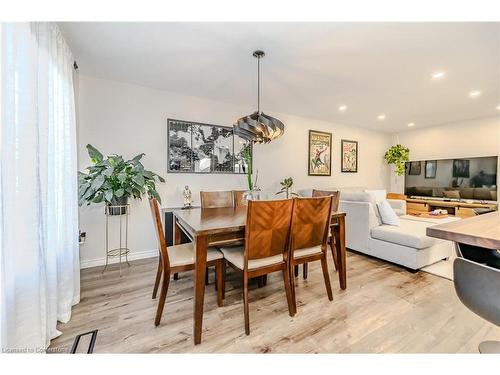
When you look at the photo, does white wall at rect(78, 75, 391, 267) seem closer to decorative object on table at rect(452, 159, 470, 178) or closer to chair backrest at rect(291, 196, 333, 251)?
chair backrest at rect(291, 196, 333, 251)

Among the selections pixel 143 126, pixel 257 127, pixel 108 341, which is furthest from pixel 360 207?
pixel 143 126

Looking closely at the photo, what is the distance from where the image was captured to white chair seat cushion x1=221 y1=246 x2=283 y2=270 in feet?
5.33

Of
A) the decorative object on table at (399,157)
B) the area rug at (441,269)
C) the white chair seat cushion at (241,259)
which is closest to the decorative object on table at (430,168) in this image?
the decorative object on table at (399,157)

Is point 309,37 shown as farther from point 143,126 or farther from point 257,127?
point 143,126

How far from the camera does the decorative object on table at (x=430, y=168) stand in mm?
5055

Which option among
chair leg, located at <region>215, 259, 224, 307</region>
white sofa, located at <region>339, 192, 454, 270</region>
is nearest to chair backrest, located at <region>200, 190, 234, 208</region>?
chair leg, located at <region>215, 259, 224, 307</region>

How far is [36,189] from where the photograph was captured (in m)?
1.29

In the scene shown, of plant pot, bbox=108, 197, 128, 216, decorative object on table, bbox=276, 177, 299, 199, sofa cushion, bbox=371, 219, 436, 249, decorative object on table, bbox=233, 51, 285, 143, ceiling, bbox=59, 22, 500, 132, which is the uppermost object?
ceiling, bbox=59, 22, 500, 132

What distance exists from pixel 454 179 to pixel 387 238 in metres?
3.44

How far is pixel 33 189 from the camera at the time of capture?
124 centimetres

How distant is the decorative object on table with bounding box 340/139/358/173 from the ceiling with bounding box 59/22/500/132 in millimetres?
1470

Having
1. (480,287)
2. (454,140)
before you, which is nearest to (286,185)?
(480,287)

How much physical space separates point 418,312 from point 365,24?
7.79ft

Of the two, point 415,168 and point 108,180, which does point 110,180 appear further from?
point 415,168
